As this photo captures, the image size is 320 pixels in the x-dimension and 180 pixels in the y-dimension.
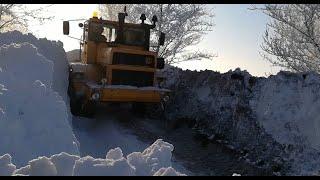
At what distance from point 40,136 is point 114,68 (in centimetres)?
532

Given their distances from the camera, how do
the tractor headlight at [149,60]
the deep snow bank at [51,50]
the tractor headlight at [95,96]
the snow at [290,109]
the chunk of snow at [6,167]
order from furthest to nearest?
1. the deep snow bank at [51,50]
2. the tractor headlight at [149,60]
3. the tractor headlight at [95,96]
4. the snow at [290,109]
5. the chunk of snow at [6,167]

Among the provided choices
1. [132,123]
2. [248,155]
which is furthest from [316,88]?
[132,123]

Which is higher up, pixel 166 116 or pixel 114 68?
pixel 114 68

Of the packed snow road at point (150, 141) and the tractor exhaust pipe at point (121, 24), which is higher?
the tractor exhaust pipe at point (121, 24)

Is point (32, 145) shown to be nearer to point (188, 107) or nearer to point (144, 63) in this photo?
point (144, 63)

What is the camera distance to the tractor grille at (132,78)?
12.4 m

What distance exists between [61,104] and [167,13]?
1814 cm

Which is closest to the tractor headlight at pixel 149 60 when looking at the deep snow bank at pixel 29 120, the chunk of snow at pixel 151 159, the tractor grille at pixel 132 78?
the tractor grille at pixel 132 78

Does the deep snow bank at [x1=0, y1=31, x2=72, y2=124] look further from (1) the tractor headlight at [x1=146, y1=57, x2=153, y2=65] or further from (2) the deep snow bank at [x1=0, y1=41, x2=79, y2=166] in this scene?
(2) the deep snow bank at [x1=0, y1=41, x2=79, y2=166]

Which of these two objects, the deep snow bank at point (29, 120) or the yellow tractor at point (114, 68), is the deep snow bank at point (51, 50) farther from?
the deep snow bank at point (29, 120)

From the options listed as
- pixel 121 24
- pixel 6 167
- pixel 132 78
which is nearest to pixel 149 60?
pixel 132 78

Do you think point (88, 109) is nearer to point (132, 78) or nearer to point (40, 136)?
point (132, 78)

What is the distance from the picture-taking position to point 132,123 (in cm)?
1290

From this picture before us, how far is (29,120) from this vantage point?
746 cm
